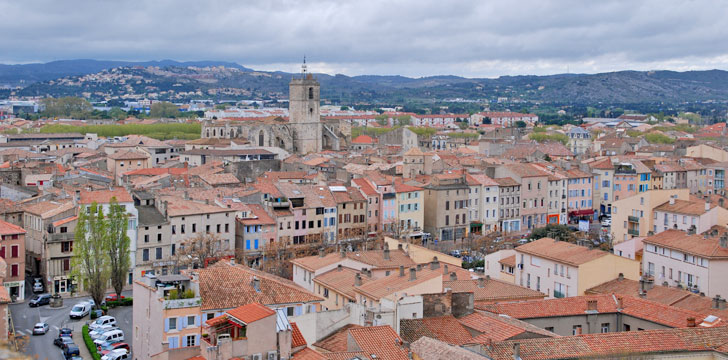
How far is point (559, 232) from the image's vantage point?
63.4 m

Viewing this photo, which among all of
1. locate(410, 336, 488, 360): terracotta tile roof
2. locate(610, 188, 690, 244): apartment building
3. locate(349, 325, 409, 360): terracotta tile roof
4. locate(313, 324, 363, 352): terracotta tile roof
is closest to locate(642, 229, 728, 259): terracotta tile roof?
locate(610, 188, 690, 244): apartment building

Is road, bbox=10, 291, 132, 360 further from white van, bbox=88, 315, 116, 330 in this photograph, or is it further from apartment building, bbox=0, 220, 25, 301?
apartment building, bbox=0, 220, 25, 301

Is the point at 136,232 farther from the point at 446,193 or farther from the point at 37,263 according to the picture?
the point at 446,193

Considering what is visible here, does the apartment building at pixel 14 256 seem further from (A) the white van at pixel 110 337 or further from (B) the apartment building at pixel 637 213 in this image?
(B) the apartment building at pixel 637 213

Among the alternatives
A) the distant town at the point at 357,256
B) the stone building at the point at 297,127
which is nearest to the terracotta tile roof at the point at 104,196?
the distant town at the point at 357,256

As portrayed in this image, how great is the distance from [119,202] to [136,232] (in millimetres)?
1882

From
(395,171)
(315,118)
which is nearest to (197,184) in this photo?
(395,171)

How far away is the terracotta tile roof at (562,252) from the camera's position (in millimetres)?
37688

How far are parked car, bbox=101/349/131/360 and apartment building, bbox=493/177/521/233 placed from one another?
43254 millimetres

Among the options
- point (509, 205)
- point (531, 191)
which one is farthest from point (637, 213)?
point (531, 191)

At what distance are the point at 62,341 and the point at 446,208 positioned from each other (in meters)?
37.2

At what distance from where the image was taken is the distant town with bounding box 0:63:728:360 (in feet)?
83.8

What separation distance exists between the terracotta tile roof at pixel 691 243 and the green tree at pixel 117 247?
24.7 m

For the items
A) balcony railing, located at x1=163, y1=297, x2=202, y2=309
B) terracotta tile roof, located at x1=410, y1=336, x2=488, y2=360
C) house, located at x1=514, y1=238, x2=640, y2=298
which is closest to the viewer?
terracotta tile roof, located at x1=410, y1=336, x2=488, y2=360
